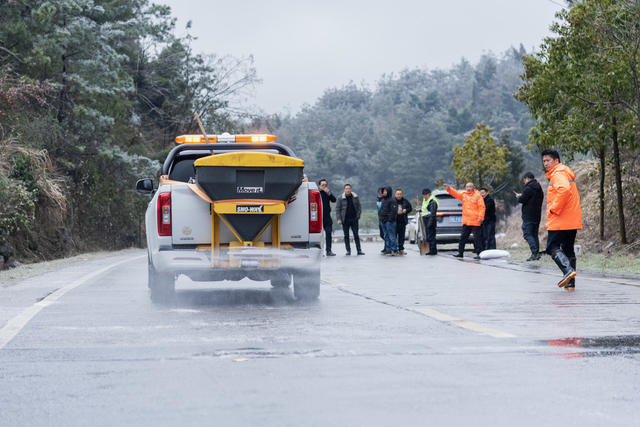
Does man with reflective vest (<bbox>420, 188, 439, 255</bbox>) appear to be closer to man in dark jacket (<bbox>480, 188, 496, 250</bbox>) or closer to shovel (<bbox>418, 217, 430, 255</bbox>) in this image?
shovel (<bbox>418, 217, 430, 255</bbox>)

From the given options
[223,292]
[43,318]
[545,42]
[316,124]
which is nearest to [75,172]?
[545,42]

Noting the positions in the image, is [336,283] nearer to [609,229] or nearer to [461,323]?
[461,323]

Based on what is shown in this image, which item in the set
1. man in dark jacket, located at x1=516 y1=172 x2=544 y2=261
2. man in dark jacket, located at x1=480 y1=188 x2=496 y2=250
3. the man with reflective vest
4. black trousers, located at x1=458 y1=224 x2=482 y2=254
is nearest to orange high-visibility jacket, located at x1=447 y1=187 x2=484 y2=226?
black trousers, located at x1=458 y1=224 x2=482 y2=254

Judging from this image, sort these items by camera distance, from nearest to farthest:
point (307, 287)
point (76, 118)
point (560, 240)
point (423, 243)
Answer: point (307, 287)
point (560, 240)
point (423, 243)
point (76, 118)

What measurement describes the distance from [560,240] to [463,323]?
4994 millimetres

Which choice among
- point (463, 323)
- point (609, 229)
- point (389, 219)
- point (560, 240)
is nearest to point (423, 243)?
point (389, 219)

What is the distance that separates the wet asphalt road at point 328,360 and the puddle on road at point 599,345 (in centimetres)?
2

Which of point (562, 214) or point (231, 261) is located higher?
point (562, 214)

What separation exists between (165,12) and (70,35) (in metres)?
15.4

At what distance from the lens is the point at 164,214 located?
10.9m

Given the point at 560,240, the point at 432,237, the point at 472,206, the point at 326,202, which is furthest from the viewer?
the point at 432,237

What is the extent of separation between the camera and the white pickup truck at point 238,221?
420 inches

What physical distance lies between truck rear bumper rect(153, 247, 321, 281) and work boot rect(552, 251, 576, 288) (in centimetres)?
370

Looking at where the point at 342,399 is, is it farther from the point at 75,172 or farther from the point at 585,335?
the point at 75,172
